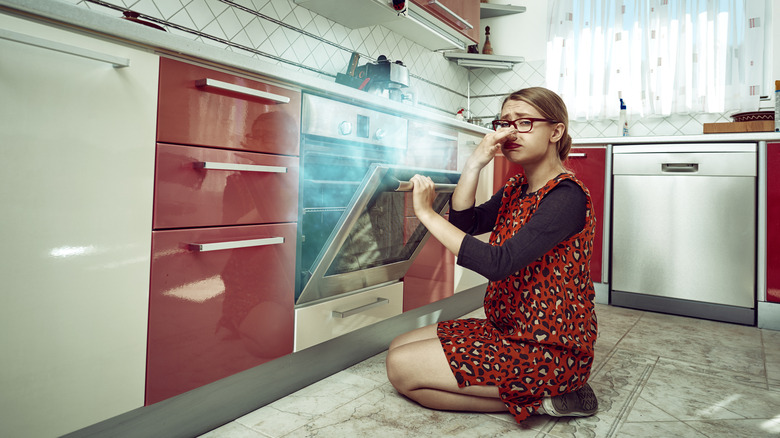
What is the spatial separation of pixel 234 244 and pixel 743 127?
8.26 feet

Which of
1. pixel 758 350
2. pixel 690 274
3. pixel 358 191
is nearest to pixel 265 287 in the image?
pixel 358 191

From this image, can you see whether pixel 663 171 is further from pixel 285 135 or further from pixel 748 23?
pixel 285 135

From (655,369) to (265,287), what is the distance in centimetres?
140

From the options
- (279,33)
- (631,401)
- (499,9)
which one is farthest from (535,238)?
(499,9)

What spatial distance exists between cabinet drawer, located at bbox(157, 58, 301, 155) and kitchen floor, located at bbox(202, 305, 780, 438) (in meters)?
0.73

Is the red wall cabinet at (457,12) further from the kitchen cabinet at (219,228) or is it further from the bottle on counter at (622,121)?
the kitchen cabinet at (219,228)

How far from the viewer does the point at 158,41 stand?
977 millimetres

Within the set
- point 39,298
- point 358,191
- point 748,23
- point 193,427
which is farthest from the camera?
point 748,23

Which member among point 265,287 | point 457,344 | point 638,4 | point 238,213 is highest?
point 638,4

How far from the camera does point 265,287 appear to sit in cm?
125

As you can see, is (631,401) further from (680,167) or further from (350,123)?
(680,167)

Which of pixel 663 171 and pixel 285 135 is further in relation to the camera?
pixel 663 171

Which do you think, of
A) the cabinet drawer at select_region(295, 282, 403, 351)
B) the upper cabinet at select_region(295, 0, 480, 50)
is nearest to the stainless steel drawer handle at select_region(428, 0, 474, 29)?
the upper cabinet at select_region(295, 0, 480, 50)

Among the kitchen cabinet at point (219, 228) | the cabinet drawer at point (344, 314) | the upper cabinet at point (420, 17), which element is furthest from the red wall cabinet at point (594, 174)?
the kitchen cabinet at point (219, 228)
